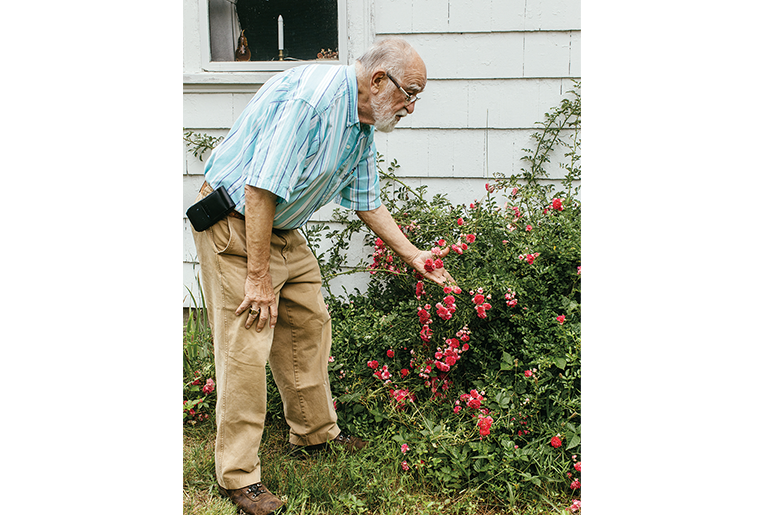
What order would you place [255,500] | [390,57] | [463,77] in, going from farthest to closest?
[463,77]
[255,500]
[390,57]

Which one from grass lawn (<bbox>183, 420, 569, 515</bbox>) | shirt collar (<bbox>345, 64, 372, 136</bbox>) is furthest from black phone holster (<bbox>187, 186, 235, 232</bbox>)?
grass lawn (<bbox>183, 420, 569, 515</bbox>)

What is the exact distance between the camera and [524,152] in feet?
9.64

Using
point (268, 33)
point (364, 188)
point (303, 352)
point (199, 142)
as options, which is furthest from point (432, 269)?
point (268, 33)

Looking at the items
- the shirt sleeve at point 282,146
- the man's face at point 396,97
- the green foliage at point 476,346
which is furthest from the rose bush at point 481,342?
the shirt sleeve at point 282,146

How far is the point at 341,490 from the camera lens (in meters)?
2.03

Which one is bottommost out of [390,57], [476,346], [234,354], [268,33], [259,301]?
[476,346]

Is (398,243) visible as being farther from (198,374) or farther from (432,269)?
(198,374)

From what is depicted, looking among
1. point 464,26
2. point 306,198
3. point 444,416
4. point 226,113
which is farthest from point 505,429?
point 226,113

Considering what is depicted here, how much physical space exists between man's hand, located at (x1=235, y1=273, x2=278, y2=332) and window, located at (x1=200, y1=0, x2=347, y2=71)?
65.2 inches

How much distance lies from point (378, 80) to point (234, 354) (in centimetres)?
104

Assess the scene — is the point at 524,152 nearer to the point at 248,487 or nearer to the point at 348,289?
the point at 348,289

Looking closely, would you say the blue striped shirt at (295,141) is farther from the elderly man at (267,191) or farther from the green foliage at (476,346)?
the green foliage at (476,346)

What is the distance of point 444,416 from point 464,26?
77.2 inches

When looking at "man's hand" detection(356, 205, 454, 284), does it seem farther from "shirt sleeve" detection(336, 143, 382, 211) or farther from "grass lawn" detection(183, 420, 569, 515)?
"grass lawn" detection(183, 420, 569, 515)
